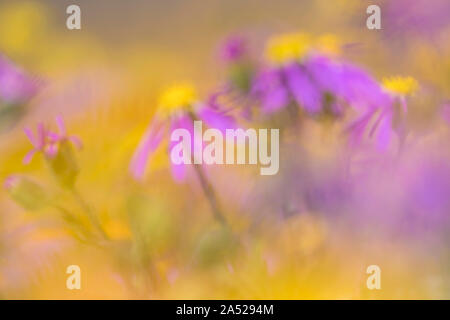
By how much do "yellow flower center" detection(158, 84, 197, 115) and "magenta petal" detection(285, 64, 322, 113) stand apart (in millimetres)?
77

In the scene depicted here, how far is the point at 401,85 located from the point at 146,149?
206 millimetres

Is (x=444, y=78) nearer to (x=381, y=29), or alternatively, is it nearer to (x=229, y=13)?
(x=381, y=29)

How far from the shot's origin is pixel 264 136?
0.42m

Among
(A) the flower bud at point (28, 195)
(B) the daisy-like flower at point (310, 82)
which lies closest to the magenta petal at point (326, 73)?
(B) the daisy-like flower at point (310, 82)

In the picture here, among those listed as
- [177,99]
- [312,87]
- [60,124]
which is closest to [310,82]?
[312,87]

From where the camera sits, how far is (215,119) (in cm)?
42

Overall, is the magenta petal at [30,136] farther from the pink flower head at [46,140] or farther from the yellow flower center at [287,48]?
the yellow flower center at [287,48]

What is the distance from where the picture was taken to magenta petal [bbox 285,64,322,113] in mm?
391

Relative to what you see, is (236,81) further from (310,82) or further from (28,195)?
(28,195)

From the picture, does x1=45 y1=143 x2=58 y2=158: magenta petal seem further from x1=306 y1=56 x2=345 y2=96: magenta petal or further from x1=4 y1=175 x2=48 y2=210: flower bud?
x1=306 y1=56 x2=345 y2=96: magenta petal

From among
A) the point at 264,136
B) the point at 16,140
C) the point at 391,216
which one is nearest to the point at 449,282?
the point at 391,216

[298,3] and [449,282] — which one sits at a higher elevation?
[298,3]

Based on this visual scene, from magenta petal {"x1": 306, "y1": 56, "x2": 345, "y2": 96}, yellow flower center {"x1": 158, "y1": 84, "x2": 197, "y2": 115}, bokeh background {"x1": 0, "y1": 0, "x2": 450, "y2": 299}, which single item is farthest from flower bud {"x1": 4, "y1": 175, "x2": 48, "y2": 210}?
magenta petal {"x1": 306, "y1": 56, "x2": 345, "y2": 96}
